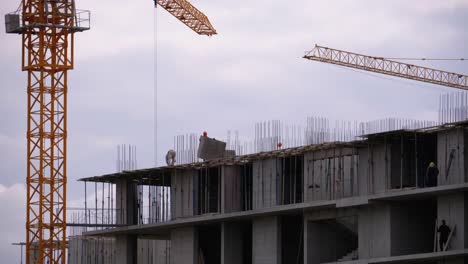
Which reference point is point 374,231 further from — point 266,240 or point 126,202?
point 126,202

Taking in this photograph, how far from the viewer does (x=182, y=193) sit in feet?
258

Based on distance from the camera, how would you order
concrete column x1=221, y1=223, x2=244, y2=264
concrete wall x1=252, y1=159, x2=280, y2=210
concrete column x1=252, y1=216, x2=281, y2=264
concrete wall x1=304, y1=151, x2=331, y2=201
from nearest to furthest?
concrete wall x1=304, y1=151, x2=331, y2=201, concrete column x1=252, y1=216, x2=281, y2=264, concrete wall x1=252, y1=159, x2=280, y2=210, concrete column x1=221, y1=223, x2=244, y2=264

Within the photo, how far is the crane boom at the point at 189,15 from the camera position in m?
107

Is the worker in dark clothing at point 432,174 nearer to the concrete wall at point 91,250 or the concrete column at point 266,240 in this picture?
the concrete column at point 266,240

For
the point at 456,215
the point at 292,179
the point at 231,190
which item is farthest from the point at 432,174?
the point at 231,190

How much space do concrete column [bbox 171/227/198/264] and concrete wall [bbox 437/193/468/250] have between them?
1695 centimetres

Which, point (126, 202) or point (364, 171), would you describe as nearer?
point (364, 171)

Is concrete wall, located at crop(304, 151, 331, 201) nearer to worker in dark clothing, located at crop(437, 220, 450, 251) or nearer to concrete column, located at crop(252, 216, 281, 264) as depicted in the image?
concrete column, located at crop(252, 216, 281, 264)

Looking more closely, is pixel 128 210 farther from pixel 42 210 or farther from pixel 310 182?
pixel 310 182

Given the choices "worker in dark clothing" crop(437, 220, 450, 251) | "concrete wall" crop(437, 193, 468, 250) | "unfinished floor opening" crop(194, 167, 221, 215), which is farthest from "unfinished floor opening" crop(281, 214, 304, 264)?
"worker in dark clothing" crop(437, 220, 450, 251)

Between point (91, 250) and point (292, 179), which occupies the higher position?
point (292, 179)

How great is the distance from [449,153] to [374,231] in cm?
529

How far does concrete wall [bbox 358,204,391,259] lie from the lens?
218 feet

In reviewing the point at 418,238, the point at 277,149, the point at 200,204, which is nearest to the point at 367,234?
the point at 418,238
